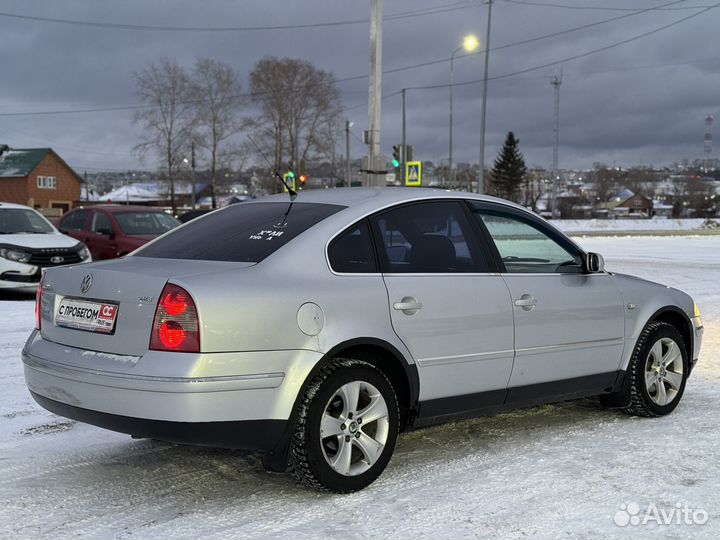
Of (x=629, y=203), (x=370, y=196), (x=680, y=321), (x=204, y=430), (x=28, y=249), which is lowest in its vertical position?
(x=204, y=430)

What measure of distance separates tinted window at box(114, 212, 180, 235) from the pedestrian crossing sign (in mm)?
8226

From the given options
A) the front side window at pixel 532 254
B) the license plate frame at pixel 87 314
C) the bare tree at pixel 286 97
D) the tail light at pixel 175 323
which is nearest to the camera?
the tail light at pixel 175 323

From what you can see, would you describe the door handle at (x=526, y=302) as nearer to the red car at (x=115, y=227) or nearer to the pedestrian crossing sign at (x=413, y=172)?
the red car at (x=115, y=227)

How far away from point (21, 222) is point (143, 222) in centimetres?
244

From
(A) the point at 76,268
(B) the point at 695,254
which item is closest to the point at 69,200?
(B) the point at 695,254

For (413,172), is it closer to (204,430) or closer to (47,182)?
(204,430)

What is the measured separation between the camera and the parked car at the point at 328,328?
3762 millimetres

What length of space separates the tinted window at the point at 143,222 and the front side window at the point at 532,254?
36.7 feet

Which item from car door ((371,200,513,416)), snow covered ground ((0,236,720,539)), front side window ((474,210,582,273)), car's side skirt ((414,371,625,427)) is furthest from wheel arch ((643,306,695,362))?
car door ((371,200,513,416))

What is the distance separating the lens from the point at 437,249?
4.73 metres

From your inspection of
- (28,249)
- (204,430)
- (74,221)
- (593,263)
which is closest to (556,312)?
(593,263)

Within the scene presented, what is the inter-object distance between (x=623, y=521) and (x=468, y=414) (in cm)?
116

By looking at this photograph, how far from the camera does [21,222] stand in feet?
46.0

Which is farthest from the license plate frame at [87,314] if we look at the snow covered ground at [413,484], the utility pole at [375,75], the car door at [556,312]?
the utility pole at [375,75]
